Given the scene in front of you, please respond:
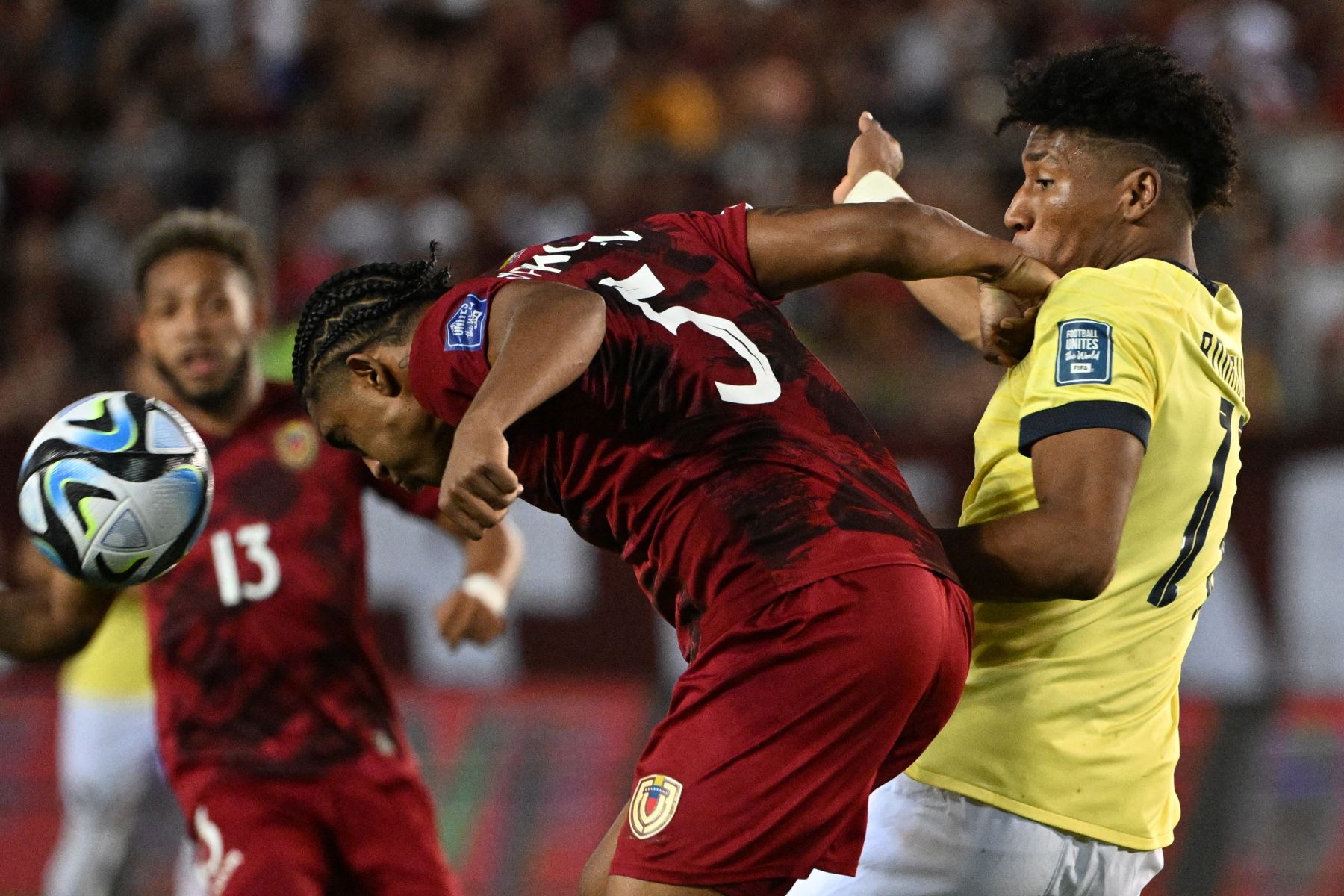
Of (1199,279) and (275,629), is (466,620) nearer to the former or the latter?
(275,629)

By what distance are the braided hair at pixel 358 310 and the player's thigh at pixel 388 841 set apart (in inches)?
54.6

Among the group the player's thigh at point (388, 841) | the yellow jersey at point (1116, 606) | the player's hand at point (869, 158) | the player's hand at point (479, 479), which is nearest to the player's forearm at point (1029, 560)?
the yellow jersey at point (1116, 606)

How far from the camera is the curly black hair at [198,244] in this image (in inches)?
184

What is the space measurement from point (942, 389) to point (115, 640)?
406 cm

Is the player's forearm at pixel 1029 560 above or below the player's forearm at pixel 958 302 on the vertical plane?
below

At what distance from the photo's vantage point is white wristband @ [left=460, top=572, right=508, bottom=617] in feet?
13.2

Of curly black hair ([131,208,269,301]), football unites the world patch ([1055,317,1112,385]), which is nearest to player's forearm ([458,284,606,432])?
football unites the world patch ([1055,317,1112,385])

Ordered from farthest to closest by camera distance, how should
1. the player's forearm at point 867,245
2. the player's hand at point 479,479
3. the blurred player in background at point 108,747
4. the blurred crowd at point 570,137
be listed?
the blurred crowd at point 570,137 → the blurred player in background at point 108,747 → the player's forearm at point 867,245 → the player's hand at point 479,479

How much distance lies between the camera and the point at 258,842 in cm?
386

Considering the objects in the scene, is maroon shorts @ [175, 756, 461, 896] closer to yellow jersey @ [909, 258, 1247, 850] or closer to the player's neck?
yellow jersey @ [909, 258, 1247, 850]

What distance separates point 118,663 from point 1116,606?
16.2 feet

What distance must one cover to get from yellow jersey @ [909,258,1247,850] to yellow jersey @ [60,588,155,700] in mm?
4555

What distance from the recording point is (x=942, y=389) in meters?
8.15

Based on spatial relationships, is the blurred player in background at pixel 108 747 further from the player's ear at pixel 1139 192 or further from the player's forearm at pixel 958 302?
the player's ear at pixel 1139 192
